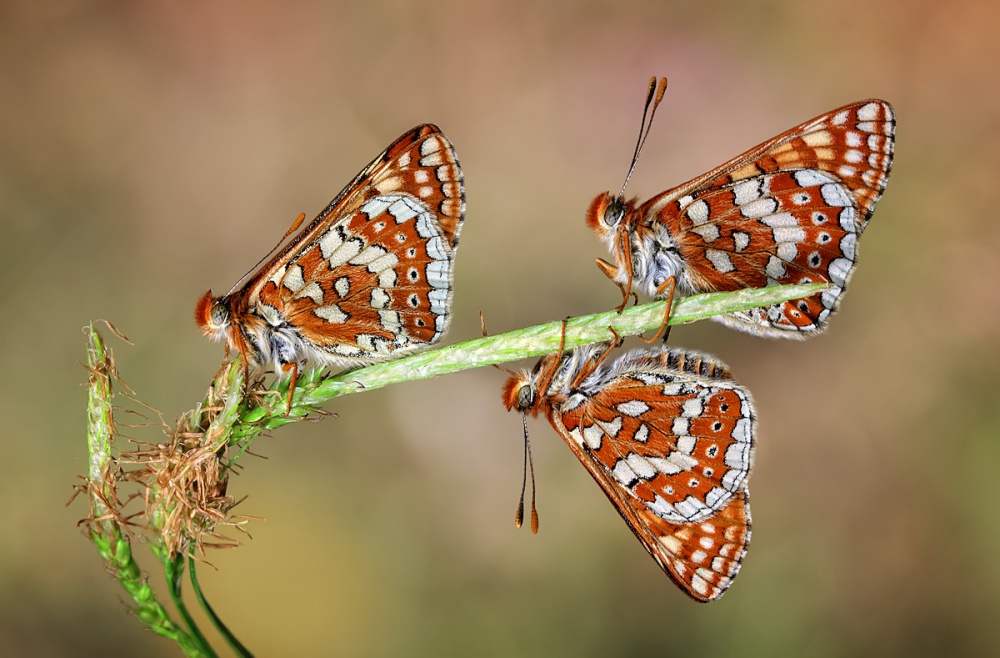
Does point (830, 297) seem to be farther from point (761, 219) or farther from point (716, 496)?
point (716, 496)

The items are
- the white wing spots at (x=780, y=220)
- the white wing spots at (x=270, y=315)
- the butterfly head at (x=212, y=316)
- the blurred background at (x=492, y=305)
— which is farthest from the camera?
the blurred background at (x=492, y=305)

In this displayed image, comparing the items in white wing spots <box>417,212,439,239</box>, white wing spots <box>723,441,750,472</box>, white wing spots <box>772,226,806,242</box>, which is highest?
white wing spots <box>417,212,439,239</box>

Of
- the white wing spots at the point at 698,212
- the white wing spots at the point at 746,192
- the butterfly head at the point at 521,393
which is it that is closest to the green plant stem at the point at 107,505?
the butterfly head at the point at 521,393

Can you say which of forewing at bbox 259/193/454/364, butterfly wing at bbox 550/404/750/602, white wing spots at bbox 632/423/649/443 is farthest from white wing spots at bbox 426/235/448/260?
white wing spots at bbox 632/423/649/443

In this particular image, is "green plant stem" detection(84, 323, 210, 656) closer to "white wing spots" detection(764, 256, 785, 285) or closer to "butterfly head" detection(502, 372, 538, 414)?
"butterfly head" detection(502, 372, 538, 414)

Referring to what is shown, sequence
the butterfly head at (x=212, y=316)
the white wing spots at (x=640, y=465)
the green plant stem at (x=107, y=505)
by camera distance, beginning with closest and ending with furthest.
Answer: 1. the green plant stem at (x=107, y=505)
2. the butterfly head at (x=212, y=316)
3. the white wing spots at (x=640, y=465)

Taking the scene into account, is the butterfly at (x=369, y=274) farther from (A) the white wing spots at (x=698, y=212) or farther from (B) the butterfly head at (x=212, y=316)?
(A) the white wing spots at (x=698, y=212)

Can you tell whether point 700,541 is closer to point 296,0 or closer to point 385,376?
point 385,376

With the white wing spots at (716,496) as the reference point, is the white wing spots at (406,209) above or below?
above
